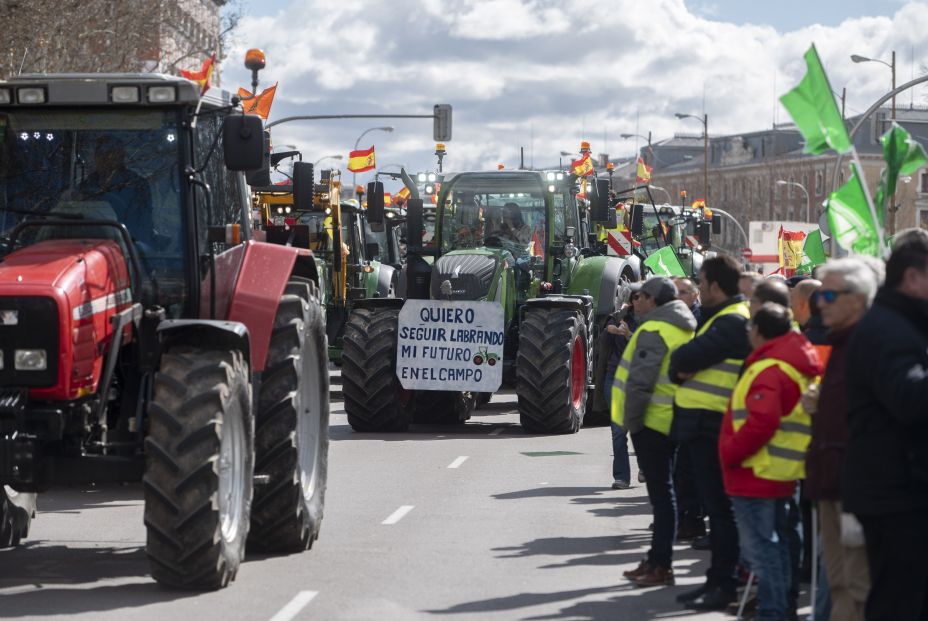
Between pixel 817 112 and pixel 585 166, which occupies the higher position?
pixel 585 166

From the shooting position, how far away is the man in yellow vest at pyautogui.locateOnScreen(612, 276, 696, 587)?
32.1 feet

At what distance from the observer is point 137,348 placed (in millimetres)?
9594

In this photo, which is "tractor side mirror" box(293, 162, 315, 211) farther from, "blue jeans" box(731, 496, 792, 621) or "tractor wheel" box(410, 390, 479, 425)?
"tractor wheel" box(410, 390, 479, 425)

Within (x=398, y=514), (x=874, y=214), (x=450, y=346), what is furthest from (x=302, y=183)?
(x=450, y=346)

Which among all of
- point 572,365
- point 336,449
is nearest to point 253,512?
point 336,449

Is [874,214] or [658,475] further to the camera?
[658,475]

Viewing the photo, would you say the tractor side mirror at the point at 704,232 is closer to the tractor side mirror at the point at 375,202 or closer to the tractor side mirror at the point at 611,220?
the tractor side mirror at the point at 611,220

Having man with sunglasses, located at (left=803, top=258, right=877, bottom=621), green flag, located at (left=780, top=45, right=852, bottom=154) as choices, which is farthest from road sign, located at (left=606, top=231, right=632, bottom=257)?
→ man with sunglasses, located at (left=803, top=258, right=877, bottom=621)

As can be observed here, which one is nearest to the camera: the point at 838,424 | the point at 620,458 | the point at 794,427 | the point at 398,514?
the point at 838,424

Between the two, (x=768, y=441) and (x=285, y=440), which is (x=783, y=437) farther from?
Result: (x=285, y=440)

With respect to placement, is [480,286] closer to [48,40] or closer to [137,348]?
[137,348]

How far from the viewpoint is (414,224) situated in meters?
20.9

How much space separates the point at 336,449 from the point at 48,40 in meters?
18.8

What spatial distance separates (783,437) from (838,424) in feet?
3.68
